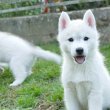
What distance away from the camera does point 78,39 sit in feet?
17.6

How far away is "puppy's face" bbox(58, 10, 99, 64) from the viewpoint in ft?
17.5

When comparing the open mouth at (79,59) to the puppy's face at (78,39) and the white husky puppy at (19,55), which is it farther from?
the white husky puppy at (19,55)

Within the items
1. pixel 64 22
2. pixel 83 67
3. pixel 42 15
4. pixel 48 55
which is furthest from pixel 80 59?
pixel 42 15

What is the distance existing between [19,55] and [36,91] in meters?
1.44

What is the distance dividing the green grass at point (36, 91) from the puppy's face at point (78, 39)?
101cm

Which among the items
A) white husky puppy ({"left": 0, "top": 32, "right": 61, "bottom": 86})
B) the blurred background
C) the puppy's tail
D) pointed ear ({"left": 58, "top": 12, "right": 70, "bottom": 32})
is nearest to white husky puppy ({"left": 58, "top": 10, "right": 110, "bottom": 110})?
pointed ear ({"left": 58, "top": 12, "right": 70, "bottom": 32})

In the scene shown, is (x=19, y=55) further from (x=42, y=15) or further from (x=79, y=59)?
(x=42, y=15)

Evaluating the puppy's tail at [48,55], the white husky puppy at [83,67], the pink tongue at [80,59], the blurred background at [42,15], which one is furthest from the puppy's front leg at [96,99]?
the blurred background at [42,15]

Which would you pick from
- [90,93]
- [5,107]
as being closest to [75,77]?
[90,93]

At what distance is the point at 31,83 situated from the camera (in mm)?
7711

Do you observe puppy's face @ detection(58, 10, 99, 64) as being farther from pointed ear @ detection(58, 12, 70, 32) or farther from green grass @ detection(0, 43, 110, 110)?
green grass @ detection(0, 43, 110, 110)

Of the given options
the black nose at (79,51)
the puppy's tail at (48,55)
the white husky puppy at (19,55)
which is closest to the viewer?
the black nose at (79,51)

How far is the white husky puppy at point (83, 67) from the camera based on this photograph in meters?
5.37

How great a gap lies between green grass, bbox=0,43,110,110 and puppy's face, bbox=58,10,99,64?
1013 mm
